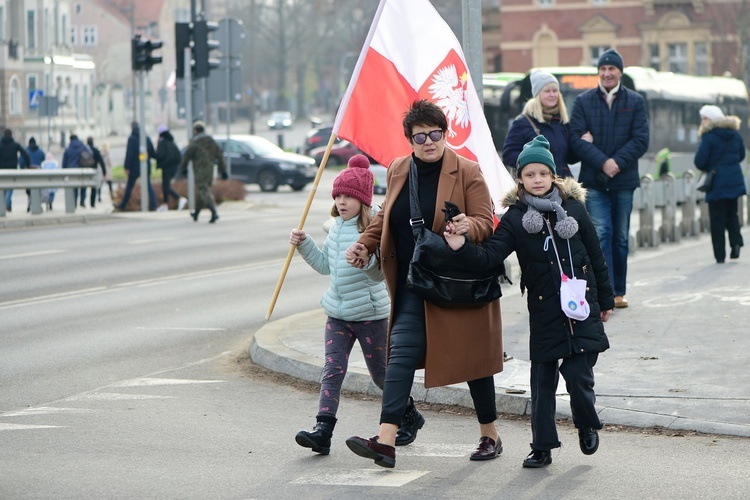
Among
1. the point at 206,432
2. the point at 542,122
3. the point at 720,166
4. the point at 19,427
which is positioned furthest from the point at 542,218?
the point at 720,166

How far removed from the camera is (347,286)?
702 centimetres

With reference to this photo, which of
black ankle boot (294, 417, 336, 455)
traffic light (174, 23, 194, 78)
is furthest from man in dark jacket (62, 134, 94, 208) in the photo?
black ankle boot (294, 417, 336, 455)

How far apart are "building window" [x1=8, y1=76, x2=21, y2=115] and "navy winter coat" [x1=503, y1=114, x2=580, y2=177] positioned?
65021 millimetres

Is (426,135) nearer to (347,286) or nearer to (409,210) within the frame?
(409,210)

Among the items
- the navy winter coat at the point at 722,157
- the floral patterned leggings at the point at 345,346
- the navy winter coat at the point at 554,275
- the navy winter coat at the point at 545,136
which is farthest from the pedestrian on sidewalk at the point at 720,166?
the navy winter coat at the point at 554,275

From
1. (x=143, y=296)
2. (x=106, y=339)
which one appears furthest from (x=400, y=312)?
(x=143, y=296)

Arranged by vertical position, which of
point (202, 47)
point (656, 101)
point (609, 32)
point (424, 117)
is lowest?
point (424, 117)

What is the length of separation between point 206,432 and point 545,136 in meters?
4.13

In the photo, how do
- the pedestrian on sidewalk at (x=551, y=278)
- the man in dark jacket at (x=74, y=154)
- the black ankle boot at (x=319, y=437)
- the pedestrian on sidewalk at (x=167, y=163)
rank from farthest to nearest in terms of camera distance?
the man in dark jacket at (x=74, y=154), the pedestrian on sidewalk at (x=167, y=163), the black ankle boot at (x=319, y=437), the pedestrian on sidewalk at (x=551, y=278)

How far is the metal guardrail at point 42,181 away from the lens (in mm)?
25859

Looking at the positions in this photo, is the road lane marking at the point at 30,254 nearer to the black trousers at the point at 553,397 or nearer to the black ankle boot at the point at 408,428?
the black ankle boot at the point at 408,428

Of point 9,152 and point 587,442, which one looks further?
point 9,152

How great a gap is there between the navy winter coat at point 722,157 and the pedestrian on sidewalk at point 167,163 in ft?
51.5

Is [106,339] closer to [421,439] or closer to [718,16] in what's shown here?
[421,439]
